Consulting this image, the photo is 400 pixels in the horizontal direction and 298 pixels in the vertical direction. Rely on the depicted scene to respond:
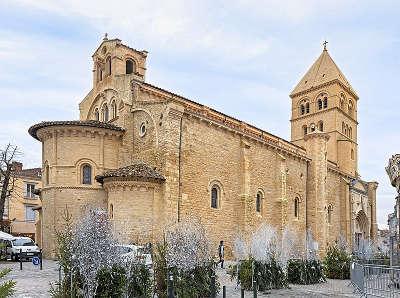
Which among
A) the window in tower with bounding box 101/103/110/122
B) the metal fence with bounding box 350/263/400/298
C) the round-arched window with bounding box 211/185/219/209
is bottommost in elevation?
the metal fence with bounding box 350/263/400/298

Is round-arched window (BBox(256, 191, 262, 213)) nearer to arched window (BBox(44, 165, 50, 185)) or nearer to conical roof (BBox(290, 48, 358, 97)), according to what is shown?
arched window (BBox(44, 165, 50, 185))

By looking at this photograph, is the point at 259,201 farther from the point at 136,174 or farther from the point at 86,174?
the point at 86,174

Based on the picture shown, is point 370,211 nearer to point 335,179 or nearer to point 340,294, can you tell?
point 335,179

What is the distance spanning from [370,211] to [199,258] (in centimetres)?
4338

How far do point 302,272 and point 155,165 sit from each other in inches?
410

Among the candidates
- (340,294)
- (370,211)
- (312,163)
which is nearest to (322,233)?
(312,163)

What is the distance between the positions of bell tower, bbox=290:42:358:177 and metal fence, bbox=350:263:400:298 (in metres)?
34.9

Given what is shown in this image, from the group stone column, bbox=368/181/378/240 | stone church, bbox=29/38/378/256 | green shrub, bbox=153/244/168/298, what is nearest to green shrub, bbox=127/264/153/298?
green shrub, bbox=153/244/168/298

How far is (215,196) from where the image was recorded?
96.8 feet

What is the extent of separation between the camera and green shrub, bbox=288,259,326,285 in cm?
2011

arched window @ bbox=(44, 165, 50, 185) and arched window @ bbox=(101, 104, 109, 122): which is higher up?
arched window @ bbox=(101, 104, 109, 122)

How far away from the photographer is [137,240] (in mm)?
23875

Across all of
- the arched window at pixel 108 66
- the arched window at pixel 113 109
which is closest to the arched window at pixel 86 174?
the arched window at pixel 113 109

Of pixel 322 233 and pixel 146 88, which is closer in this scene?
pixel 146 88
